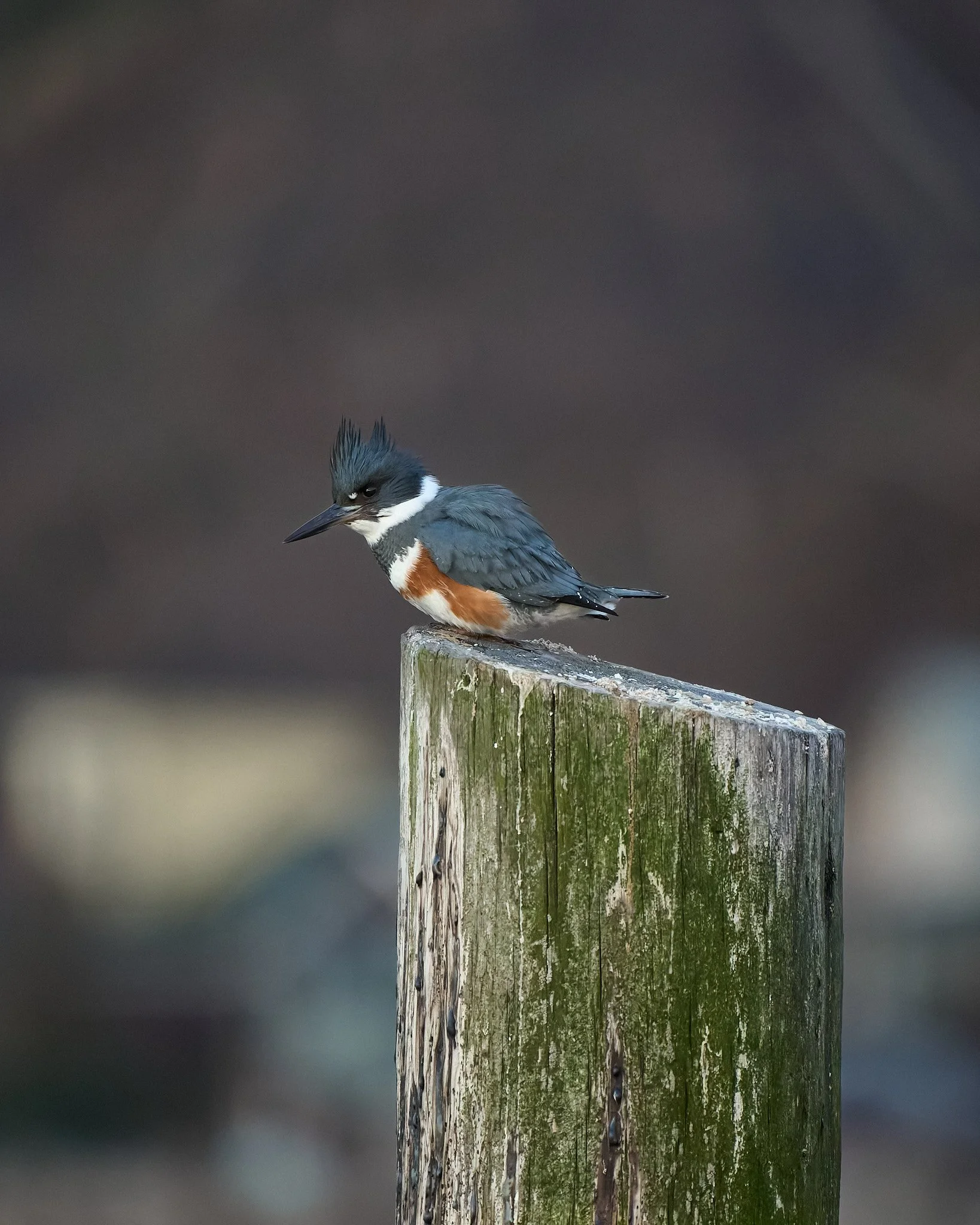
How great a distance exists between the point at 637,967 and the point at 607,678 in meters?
0.49

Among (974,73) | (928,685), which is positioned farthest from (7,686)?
(974,73)

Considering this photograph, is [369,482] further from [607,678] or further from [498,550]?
[607,678]

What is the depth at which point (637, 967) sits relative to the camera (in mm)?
1718

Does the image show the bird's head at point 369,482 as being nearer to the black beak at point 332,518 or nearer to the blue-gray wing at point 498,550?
the black beak at point 332,518

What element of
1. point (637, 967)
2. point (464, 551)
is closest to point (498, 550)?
point (464, 551)

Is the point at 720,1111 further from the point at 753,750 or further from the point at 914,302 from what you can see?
the point at 914,302

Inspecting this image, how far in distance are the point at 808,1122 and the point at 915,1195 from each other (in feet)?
13.3

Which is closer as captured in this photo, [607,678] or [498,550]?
[607,678]

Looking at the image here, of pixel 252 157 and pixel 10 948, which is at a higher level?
pixel 252 157

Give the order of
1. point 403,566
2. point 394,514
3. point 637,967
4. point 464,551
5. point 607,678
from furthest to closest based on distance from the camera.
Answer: point 394,514 < point 403,566 < point 464,551 < point 607,678 < point 637,967

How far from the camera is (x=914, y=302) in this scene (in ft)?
17.6

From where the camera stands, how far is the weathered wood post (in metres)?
1.72

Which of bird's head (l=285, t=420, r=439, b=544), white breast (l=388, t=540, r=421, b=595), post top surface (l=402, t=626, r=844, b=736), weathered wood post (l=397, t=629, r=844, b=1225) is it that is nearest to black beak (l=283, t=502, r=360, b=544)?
bird's head (l=285, t=420, r=439, b=544)

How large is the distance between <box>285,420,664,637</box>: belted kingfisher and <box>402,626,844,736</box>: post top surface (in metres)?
0.33
